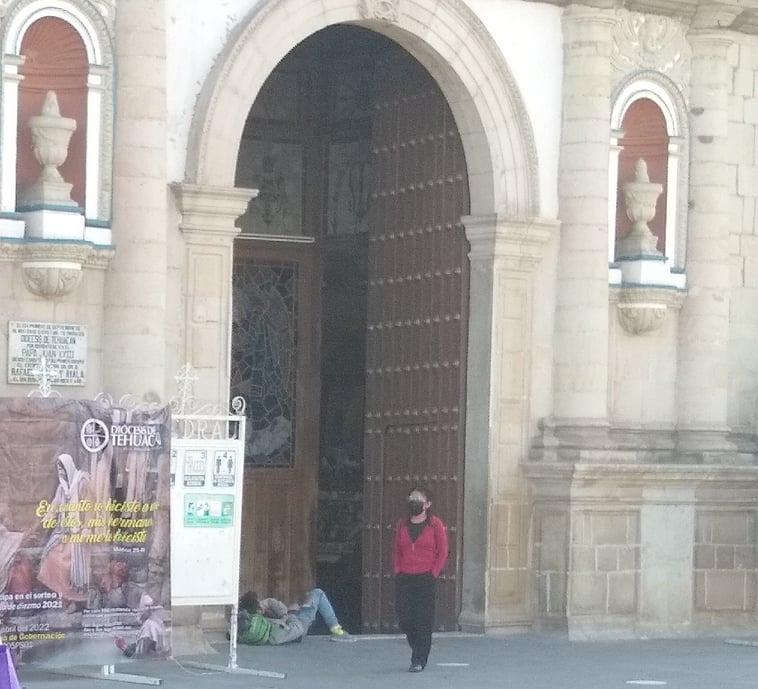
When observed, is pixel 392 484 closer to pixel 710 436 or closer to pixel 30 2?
pixel 710 436

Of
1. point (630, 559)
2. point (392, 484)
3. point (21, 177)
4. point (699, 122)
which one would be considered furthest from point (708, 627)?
point (21, 177)

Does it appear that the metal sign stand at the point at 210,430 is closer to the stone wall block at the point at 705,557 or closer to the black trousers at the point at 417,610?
the black trousers at the point at 417,610

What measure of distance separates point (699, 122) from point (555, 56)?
1.67 meters

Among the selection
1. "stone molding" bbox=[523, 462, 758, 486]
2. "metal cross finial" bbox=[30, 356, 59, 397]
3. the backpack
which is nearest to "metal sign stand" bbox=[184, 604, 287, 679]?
the backpack

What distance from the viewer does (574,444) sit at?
2025 cm

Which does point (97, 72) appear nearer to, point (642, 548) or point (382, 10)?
point (382, 10)

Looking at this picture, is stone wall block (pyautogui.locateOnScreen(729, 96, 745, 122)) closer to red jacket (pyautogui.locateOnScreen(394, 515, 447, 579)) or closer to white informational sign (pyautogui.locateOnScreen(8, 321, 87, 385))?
red jacket (pyautogui.locateOnScreen(394, 515, 447, 579))

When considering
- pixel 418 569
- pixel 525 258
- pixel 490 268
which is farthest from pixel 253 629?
pixel 525 258

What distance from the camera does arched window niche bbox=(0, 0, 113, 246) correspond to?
1709 cm

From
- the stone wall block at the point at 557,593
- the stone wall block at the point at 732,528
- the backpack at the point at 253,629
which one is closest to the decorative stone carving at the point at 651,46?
the stone wall block at the point at 732,528

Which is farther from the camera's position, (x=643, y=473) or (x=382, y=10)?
(x=643, y=473)

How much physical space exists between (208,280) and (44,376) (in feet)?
8.38

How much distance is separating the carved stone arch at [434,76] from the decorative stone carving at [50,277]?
1.64 meters

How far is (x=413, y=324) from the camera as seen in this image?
21.3 meters
